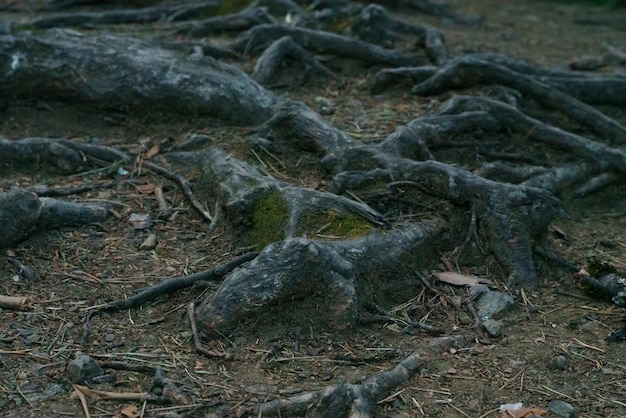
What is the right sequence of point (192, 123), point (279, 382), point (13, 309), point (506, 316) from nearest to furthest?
point (279, 382), point (13, 309), point (506, 316), point (192, 123)

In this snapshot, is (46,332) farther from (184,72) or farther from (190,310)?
(184,72)

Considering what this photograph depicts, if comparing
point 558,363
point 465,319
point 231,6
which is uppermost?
point 558,363

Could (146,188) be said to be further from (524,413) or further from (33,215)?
(524,413)

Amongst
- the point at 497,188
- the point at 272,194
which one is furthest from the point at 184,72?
the point at 497,188

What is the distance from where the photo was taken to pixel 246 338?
186 inches

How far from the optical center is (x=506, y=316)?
17.3 ft

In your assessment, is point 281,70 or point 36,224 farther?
point 281,70

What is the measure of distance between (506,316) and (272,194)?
152cm

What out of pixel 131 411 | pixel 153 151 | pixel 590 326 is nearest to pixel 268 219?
pixel 153 151

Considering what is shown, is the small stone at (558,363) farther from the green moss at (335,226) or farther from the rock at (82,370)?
the rock at (82,370)

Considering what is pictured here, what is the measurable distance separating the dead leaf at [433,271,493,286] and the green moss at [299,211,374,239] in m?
0.51

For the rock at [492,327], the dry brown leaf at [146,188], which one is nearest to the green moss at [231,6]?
the dry brown leaf at [146,188]

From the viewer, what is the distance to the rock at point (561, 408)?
442 centimetres

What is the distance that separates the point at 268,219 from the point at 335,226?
1.33 feet
